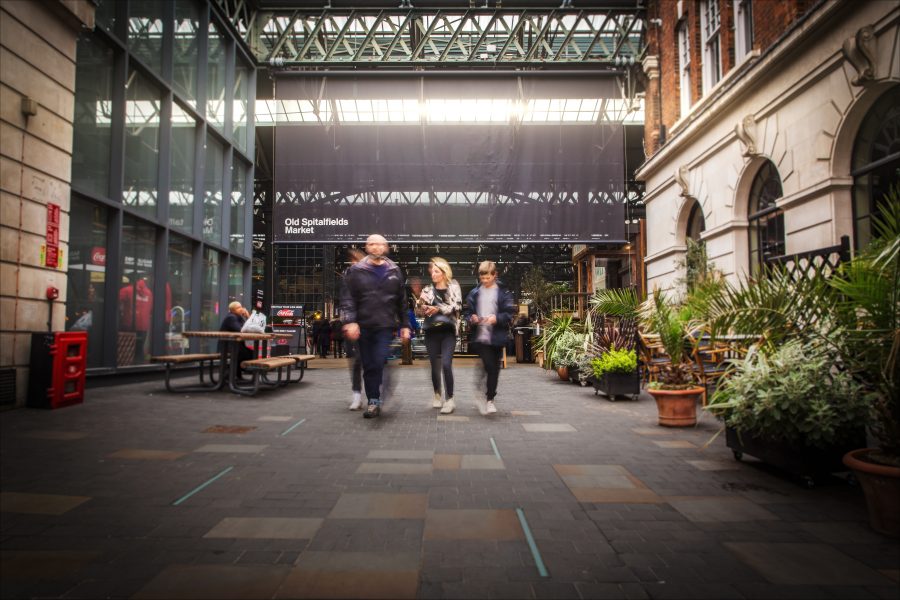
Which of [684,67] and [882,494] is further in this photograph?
[684,67]

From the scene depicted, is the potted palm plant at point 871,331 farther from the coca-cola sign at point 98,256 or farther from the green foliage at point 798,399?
the coca-cola sign at point 98,256

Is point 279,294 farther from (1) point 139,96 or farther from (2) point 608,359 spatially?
(2) point 608,359

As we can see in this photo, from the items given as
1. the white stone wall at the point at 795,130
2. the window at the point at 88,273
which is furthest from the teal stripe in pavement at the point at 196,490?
the white stone wall at the point at 795,130

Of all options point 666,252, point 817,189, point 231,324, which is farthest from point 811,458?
point 666,252

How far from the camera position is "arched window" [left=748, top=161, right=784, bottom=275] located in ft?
31.6

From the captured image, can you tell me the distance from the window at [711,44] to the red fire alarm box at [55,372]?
1252 centimetres

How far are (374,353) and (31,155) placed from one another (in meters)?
5.15

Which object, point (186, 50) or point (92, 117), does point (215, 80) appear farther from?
point (92, 117)

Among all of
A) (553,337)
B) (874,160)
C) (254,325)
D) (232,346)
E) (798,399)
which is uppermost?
(874,160)

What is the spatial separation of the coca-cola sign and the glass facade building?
0.9 inches

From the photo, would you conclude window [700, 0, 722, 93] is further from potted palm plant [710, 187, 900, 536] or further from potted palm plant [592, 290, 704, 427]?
potted palm plant [710, 187, 900, 536]

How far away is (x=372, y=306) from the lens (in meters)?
6.22

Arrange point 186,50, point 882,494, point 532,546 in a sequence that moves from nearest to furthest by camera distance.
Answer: point 532,546
point 882,494
point 186,50

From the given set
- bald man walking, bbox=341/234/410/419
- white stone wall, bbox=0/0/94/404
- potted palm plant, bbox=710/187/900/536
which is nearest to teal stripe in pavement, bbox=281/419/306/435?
bald man walking, bbox=341/234/410/419
